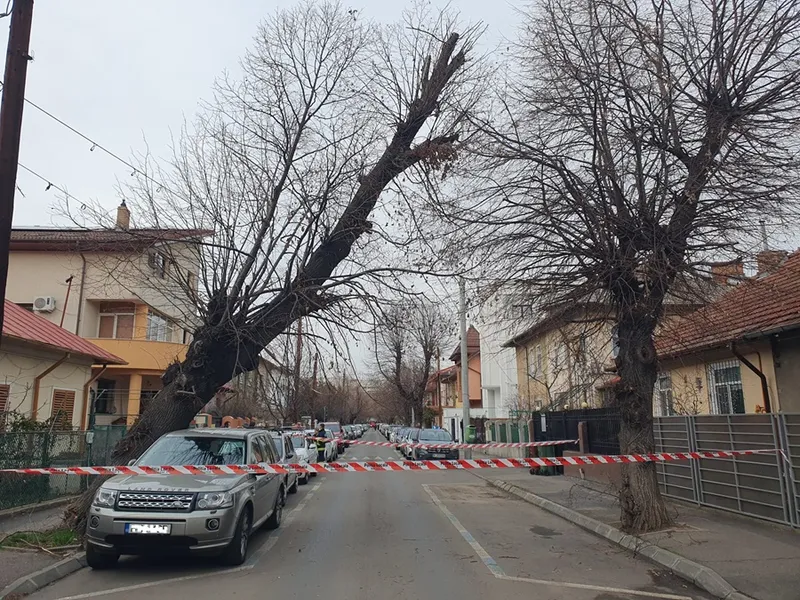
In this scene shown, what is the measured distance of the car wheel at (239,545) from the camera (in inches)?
306

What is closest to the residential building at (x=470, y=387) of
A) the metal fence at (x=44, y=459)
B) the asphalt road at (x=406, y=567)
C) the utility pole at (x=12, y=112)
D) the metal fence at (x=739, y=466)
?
the metal fence at (x=739, y=466)

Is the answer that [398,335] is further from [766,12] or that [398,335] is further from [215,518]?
[766,12]

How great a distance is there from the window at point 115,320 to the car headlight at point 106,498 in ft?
72.1

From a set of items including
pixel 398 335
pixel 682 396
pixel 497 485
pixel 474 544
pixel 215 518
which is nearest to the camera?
pixel 215 518

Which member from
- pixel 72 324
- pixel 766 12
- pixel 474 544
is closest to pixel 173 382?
pixel 474 544

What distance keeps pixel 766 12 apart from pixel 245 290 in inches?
390

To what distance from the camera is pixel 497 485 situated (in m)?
19.5

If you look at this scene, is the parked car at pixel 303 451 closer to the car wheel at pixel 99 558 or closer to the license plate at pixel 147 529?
the car wheel at pixel 99 558

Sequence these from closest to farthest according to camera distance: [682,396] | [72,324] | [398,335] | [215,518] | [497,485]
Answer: [215,518] → [398,335] → [682,396] → [497,485] → [72,324]

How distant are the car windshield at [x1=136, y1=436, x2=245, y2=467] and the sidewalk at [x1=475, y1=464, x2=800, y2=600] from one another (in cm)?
639

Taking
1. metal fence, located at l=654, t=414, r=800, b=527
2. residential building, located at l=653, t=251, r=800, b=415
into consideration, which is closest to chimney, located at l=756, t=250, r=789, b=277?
residential building, located at l=653, t=251, r=800, b=415

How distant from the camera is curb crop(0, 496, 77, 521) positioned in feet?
35.6

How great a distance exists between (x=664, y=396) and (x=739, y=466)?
22.1 feet

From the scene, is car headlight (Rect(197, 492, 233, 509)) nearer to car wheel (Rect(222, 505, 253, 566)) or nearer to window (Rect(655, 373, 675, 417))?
car wheel (Rect(222, 505, 253, 566))
